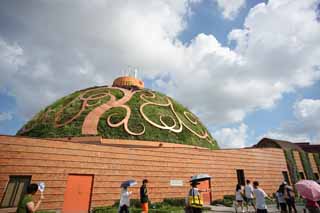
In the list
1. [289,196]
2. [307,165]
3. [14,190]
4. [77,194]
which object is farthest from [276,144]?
[14,190]

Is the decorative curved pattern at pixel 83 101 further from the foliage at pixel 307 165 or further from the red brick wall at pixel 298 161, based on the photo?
the foliage at pixel 307 165

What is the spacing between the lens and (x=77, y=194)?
473 inches

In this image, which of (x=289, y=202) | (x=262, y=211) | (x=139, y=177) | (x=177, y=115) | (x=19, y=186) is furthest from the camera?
(x=177, y=115)

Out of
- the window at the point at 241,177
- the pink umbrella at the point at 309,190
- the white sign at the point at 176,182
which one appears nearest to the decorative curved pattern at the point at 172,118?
the window at the point at 241,177

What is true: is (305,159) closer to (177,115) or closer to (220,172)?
(220,172)

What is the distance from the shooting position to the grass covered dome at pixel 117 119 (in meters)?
19.1

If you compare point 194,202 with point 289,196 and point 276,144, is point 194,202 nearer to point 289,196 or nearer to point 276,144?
point 289,196

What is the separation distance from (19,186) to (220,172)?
47.8 ft

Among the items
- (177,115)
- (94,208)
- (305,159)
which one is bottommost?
(94,208)

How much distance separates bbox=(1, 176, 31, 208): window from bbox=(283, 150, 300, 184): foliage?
25420 millimetres

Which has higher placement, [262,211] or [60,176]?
[60,176]

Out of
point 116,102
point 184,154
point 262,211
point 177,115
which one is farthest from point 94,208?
point 177,115

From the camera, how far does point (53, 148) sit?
11891 millimetres

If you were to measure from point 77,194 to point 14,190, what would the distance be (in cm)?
312
